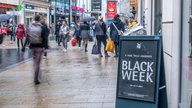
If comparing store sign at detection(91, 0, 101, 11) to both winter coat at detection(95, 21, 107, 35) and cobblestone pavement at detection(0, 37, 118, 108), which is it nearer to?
winter coat at detection(95, 21, 107, 35)

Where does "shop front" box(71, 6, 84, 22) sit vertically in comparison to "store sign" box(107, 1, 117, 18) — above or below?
above

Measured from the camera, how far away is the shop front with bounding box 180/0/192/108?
5.11 meters

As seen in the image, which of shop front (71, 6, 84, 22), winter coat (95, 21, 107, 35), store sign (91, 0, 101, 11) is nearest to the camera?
winter coat (95, 21, 107, 35)

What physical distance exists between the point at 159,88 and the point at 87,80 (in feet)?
17.1

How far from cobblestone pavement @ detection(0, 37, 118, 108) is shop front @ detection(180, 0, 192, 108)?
2.39m

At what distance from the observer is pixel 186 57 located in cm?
535

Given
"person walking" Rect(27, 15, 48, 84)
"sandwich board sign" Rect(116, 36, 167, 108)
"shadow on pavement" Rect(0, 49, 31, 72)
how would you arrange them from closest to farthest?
"sandwich board sign" Rect(116, 36, 167, 108)
"person walking" Rect(27, 15, 48, 84)
"shadow on pavement" Rect(0, 49, 31, 72)

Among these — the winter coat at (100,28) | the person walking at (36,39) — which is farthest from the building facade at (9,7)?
the person walking at (36,39)

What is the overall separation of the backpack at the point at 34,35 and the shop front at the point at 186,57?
19.8ft

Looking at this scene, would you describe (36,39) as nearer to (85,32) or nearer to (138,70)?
(138,70)

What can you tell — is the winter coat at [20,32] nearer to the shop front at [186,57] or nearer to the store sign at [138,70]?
the store sign at [138,70]

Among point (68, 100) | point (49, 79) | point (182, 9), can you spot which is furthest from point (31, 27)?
point (182, 9)

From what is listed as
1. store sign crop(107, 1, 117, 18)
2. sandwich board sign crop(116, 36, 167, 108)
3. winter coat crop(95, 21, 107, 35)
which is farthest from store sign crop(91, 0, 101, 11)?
sandwich board sign crop(116, 36, 167, 108)

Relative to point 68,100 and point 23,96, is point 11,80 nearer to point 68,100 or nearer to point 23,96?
point 23,96
